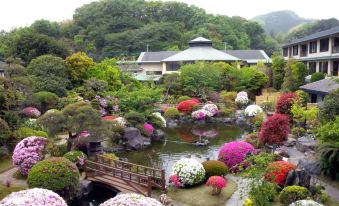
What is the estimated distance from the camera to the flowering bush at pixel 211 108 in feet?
118

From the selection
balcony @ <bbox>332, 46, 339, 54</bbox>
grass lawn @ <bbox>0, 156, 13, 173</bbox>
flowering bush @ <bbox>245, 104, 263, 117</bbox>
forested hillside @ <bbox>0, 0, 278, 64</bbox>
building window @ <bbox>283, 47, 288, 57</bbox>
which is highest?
forested hillside @ <bbox>0, 0, 278, 64</bbox>

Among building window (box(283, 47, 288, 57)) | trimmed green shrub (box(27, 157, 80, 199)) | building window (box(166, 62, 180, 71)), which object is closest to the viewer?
trimmed green shrub (box(27, 157, 80, 199))

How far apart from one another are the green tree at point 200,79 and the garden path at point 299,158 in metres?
20.0

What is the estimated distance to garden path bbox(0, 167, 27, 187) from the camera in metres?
17.2

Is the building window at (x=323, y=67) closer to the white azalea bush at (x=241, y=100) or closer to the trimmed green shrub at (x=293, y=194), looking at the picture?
the white azalea bush at (x=241, y=100)

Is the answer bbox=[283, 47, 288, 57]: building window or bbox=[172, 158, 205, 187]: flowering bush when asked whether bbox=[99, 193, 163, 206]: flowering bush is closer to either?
bbox=[172, 158, 205, 187]: flowering bush

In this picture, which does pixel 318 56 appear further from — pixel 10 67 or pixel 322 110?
pixel 10 67

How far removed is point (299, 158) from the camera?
1981 cm

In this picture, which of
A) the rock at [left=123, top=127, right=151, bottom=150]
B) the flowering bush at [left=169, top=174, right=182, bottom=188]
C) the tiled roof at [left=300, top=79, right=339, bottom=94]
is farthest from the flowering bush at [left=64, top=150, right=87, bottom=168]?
the tiled roof at [left=300, top=79, right=339, bottom=94]

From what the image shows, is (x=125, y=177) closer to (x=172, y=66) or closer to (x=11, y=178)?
(x=11, y=178)

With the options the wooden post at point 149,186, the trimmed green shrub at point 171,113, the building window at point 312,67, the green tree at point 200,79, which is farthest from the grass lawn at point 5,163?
the building window at point 312,67

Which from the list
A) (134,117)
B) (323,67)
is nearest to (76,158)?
(134,117)

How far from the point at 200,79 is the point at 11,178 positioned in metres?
27.5

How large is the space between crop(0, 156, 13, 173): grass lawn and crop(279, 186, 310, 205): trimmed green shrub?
553 inches
